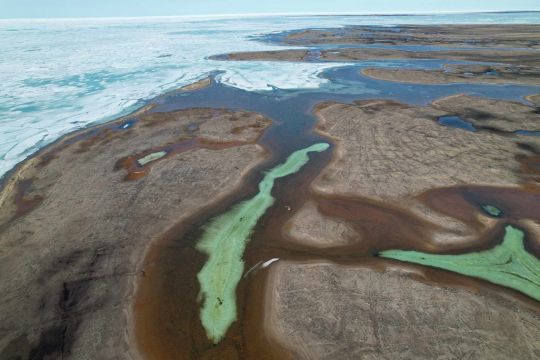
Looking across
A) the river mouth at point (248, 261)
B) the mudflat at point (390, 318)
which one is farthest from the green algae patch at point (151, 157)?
the mudflat at point (390, 318)

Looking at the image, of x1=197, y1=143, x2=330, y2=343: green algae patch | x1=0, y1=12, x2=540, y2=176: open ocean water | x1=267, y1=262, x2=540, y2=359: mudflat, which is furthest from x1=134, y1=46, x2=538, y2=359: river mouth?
x1=0, y1=12, x2=540, y2=176: open ocean water

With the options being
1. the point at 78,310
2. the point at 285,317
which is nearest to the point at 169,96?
the point at 78,310

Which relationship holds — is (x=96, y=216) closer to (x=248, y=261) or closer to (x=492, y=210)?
(x=248, y=261)

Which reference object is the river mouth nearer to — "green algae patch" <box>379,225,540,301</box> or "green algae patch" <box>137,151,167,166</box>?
"green algae patch" <box>379,225,540,301</box>

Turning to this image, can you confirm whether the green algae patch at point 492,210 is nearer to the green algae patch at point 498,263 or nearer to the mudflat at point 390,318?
the green algae patch at point 498,263

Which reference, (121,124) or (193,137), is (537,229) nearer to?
(193,137)

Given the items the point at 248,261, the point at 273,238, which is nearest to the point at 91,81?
the point at 273,238
